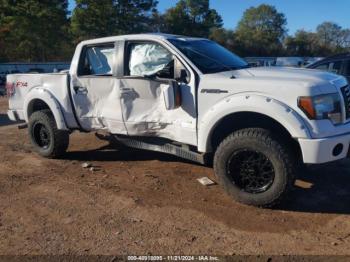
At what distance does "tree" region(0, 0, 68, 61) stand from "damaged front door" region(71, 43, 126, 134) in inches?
1626

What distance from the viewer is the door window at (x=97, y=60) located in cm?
626

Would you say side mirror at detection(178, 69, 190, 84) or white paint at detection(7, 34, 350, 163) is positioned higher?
side mirror at detection(178, 69, 190, 84)

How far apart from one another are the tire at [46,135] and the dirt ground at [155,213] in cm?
40

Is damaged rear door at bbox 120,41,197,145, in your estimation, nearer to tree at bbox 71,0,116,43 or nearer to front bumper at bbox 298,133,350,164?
front bumper at bbox 298,133,350,164

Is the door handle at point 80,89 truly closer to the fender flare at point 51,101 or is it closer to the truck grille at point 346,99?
the fender flare at point 51,101

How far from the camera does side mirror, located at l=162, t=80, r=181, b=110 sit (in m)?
5.28

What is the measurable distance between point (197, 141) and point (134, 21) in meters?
50.1

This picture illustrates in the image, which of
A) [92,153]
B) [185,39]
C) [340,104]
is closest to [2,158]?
[92,153]

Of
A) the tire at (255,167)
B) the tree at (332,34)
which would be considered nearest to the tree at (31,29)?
the tire at (255,167)

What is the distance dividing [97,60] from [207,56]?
1701mm

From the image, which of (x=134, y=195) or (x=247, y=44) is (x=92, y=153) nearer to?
(x=134, y=195)

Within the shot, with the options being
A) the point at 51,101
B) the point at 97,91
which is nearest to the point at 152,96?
the point at 97,91

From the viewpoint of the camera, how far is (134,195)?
5.40 m

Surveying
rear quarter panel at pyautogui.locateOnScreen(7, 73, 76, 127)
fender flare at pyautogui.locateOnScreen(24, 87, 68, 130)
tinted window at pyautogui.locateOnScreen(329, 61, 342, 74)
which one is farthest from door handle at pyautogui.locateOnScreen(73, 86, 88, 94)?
tinted window at pyautogui.locateOnScreen(329, 61, 342, 74)
